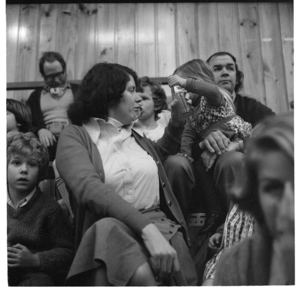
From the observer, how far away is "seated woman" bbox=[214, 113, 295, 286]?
850mm

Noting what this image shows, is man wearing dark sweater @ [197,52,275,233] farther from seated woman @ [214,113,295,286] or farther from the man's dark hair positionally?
the man's dark hair

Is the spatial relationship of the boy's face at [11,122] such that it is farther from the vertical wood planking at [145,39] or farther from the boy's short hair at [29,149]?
the vertical wood planking at [145,39]

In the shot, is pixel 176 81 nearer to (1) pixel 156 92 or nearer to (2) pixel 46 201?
(1) pixel 156 92

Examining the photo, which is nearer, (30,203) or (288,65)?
(30,203)

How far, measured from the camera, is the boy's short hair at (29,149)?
1006 mm

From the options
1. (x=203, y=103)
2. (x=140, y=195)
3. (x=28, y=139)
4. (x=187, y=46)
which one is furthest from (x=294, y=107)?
(x=28, y=139)

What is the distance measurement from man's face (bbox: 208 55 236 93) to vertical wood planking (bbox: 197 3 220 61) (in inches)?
1.3

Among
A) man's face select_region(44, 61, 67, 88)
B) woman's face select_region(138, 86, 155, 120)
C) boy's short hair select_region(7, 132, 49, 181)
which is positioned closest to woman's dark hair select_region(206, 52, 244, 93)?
woman's face select_region(138, 86, 155, 120)

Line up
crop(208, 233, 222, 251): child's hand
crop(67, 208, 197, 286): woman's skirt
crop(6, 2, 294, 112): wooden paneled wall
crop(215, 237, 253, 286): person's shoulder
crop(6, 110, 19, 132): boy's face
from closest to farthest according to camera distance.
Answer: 1. crop(67, 208, 197, 286): woman's skirt
2. crop(215, 237, 253, 286): person's shoulder
3. crop(208, 233, 222, 251): child's hand
4. crop(6, 110, 19, 132): boy's face
5. crop(6, 2, 294, 112): wooden paneled wall

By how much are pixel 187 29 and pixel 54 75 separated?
0.44m

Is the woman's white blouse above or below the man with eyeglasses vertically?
below
